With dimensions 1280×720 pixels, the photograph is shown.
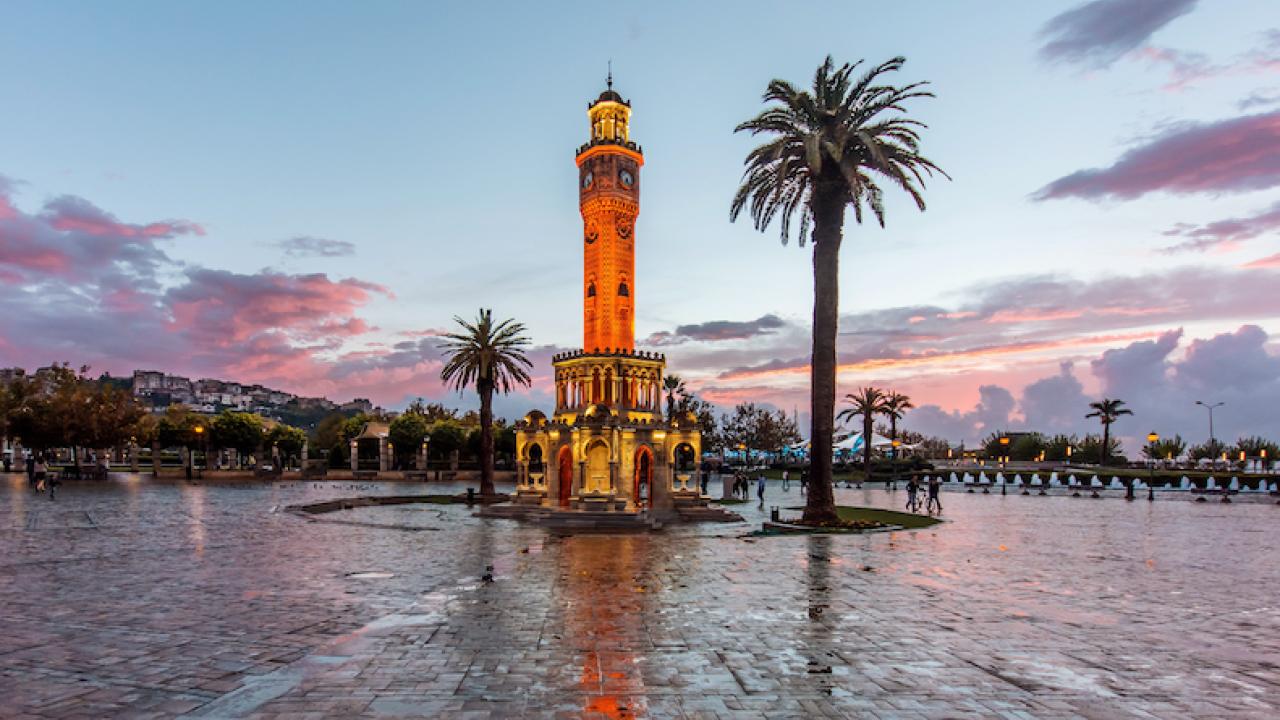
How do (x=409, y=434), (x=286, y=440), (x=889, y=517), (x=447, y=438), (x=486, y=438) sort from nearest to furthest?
(x=889, y=517) → (x=486, y=438) → (x=447, y=438) → (x=409, y=434) → (x=286, y=440)

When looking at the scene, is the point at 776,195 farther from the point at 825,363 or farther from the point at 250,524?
the point at 250,524

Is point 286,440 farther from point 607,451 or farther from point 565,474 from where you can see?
point 607,451

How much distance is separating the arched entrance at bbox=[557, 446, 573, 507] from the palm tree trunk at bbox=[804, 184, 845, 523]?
11984 mm

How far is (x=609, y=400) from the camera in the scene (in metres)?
40.6

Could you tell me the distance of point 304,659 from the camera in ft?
29.9

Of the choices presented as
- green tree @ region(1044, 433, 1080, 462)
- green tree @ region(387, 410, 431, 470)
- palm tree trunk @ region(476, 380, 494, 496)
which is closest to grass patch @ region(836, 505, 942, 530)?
palm tree trunk @ region(476, 380, 494, 496)

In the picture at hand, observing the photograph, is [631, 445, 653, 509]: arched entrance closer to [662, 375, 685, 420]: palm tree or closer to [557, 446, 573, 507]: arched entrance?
[557, 446, 573, 507]: arched entrance

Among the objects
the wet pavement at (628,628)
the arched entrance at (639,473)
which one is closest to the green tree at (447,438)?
the arched entrance at (639,473)

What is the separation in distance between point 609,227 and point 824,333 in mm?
17750

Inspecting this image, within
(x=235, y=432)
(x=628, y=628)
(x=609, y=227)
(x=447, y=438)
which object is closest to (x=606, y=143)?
(x=609, y=227)

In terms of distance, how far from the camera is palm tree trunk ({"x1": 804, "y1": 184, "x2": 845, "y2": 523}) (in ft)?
92.0

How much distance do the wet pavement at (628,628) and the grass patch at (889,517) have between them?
20.5 feet

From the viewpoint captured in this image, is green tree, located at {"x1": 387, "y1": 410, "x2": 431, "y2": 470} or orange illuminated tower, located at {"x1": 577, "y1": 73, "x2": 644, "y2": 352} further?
green tree, located at {"x1": 387, "y1": 410, "x2": 431, "y2": 470}

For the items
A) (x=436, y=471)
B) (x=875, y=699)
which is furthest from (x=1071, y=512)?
(x=436, y=471)
